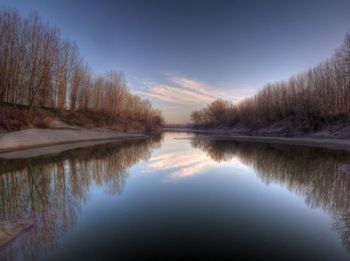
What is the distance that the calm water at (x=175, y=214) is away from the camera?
362 centimetres

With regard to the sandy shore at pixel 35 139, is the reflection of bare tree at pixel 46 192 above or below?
below

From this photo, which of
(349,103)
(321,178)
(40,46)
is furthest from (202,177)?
(349,103)

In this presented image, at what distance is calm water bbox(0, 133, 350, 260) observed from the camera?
11.9ft

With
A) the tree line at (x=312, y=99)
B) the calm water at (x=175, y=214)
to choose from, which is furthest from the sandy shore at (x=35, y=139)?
the tree line at (x=312, y=99)

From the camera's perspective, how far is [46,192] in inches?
260

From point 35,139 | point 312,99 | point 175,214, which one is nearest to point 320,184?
point 175,214

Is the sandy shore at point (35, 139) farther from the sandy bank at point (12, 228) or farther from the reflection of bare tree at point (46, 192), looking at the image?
the sandy bank at point (12, 228)

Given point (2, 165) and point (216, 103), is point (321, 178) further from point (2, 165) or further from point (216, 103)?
point (216, 103)

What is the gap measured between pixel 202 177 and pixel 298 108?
39.8 meters

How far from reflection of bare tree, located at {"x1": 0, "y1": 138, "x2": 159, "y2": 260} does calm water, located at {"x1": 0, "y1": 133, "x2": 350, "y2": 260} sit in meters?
0.03

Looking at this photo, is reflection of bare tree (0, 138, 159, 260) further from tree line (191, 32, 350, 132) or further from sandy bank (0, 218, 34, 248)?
tree line (191, 32, 350, 132)

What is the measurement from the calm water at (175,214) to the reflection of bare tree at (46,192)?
0.03m

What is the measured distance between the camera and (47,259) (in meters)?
3.28

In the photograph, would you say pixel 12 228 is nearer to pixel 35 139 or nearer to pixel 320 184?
pixel 320 184
